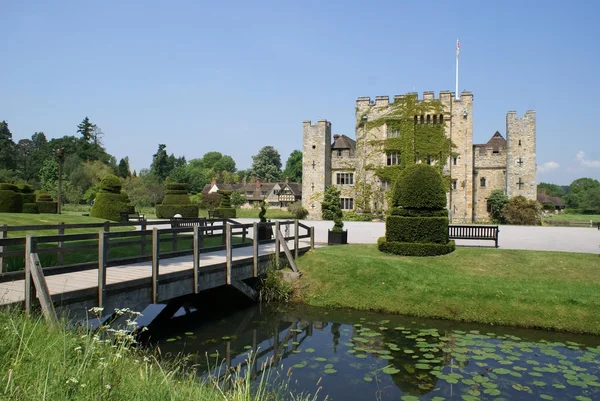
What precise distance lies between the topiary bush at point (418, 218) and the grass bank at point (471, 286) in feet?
1.78

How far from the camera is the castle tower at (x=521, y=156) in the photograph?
41.2 metres

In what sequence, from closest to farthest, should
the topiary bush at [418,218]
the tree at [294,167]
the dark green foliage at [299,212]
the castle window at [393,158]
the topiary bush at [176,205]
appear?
the topiary bush at [418,218] → the topiary bush at [176,205] → the castle window at [393,158] → the dark green foliage at [299,212] → the tree at [294,167]

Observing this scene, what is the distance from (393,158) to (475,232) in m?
26.6

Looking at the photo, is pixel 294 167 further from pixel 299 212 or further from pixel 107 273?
pixel 107 273

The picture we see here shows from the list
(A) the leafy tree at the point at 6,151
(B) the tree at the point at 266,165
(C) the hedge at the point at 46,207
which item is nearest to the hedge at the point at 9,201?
(C) the hedge at the point at 46,207

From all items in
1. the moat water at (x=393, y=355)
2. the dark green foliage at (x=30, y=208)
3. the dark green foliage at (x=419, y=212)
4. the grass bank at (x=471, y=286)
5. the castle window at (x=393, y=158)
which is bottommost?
the moat water at (x=393, y=355)

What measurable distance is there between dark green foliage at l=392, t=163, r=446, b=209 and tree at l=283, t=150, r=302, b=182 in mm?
89589

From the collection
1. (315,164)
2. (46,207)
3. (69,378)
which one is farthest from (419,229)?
(46,207)

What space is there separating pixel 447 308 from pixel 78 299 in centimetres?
913

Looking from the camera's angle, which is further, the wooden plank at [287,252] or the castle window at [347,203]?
the castle window at [347,203]

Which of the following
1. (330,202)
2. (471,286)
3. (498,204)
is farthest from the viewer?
(330,202)

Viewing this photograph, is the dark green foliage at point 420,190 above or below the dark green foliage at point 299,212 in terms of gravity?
above

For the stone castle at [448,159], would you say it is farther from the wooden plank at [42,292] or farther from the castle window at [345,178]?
the wooden plank at [42,292]

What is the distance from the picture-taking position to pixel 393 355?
8.75 metres
